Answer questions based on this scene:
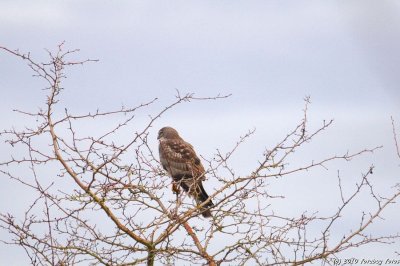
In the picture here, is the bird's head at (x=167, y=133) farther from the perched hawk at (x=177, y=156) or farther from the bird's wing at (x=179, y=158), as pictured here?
the bird's wing at (x=179, y=158)

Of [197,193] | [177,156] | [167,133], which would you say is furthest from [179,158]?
[197,193]

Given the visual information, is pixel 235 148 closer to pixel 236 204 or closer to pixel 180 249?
pixel 236 204

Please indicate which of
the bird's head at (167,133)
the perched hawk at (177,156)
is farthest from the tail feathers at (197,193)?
the bird's head at (167,133)

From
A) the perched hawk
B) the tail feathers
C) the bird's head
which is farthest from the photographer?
the bird's head

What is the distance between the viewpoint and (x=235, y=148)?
5816mm

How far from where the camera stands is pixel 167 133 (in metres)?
11.6

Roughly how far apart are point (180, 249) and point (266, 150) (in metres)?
1.25

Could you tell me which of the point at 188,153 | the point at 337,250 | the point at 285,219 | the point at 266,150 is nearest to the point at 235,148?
the point at 266,150

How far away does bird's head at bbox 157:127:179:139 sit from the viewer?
454 inches

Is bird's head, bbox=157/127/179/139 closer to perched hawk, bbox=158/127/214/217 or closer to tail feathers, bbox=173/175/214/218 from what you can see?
perched hawk, bbox=158/127/214/217

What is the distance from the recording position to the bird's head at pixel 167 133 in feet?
37.9

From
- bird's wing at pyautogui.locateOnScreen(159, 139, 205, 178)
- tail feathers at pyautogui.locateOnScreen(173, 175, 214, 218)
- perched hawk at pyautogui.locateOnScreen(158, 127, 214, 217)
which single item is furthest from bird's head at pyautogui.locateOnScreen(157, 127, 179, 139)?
tail feathers at pyautogui.locateOnScreen(173, 175, 214, 218)

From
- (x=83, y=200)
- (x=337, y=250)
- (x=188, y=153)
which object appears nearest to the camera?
(x=83, y=200)

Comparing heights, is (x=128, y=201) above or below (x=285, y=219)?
above
